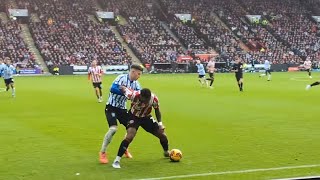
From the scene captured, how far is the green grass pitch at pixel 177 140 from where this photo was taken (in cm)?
1010

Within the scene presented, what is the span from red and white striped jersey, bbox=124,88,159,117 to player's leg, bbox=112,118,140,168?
0.18m

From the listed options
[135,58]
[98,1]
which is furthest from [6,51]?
[98,1]

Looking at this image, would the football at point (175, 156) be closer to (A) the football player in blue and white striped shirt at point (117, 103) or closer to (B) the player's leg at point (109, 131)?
(A) the football player in blue and white striped shirt at point (117, 103)

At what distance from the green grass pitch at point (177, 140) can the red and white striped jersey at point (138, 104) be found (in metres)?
1.13

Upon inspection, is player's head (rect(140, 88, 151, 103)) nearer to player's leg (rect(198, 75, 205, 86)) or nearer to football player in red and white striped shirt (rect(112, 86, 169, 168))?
football player in red and white striped shirt (rect(112, 86, 169, 168))

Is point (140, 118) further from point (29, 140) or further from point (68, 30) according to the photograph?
point (68, 30)

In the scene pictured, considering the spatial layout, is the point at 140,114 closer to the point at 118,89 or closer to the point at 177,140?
the point at 118,89

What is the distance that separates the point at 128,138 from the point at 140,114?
574 millimetres

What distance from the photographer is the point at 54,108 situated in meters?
22.3

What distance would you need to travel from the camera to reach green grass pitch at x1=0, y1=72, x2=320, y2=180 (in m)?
10.1

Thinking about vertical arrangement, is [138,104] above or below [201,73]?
above

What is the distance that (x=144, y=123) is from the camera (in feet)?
35.2

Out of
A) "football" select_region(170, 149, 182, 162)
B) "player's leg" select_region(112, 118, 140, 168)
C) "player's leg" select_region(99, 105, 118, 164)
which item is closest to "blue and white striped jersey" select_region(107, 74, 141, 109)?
"player's leg" select_region(99, 105, 118, 164)

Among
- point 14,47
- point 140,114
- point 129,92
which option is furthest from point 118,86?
point 14,47
